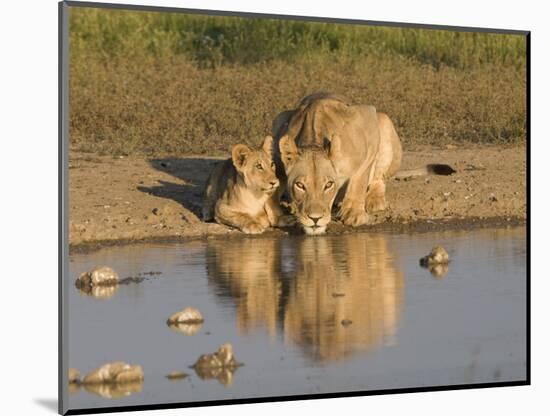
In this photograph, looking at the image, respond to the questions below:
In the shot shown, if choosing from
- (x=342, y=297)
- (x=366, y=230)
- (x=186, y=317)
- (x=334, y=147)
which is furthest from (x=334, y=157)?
(x=186, y=317)

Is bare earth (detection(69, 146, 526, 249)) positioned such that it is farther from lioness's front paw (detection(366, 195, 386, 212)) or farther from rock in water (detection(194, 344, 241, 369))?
rock in water (detection(194, 344, 241, 369))

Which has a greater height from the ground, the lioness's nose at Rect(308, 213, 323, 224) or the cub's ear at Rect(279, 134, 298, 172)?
the cub's ear at Rect(279, 134, 298, 172)

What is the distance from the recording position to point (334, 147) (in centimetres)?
1254

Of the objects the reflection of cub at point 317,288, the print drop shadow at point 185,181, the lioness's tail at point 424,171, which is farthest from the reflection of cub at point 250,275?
the lioness's tail at point 424,171

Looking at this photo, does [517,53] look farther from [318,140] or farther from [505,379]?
[505,379]

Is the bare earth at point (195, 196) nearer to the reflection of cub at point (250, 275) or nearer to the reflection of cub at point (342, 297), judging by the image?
the reflection of cub at point (250, 275)

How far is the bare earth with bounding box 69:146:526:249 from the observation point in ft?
40.7

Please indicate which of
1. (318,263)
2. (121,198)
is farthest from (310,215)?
(121,198)

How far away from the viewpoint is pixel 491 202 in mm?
13484

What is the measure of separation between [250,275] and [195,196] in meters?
2.10

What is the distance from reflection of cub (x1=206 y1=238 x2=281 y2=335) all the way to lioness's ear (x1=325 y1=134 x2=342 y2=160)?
0.76 meters

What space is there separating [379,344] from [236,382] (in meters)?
1.02

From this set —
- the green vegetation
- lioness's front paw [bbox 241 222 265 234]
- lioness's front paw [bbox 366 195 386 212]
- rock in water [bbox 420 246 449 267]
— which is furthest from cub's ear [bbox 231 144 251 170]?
rock in water [bbox 420 246 449 267]

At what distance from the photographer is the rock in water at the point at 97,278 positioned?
35.5 ft
